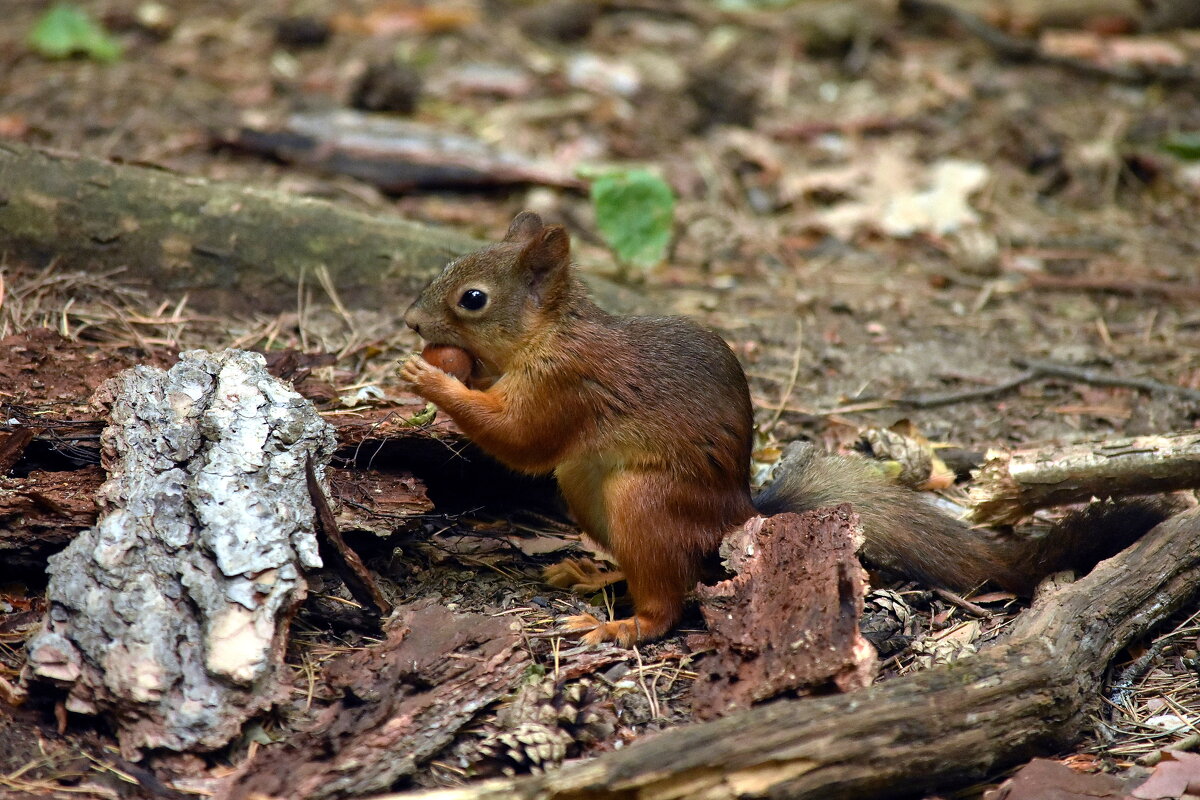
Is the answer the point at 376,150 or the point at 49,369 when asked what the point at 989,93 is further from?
the point at 49,369

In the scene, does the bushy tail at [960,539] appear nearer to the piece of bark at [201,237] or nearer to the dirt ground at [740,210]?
the dirt ground at [740,210]

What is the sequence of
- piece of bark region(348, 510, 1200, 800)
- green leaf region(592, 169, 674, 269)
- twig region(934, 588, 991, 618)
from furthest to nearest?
1. green leaf region(592, 169, 674, 269)
2. twig region(934, 588, 991, 618)
3. piece of bark region(348, 510, 1200, 800)

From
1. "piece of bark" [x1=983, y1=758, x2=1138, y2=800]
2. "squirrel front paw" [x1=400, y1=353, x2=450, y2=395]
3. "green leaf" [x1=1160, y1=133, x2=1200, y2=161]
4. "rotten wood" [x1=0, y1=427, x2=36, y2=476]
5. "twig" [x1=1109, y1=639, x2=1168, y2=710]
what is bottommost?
"twig" [x1=1109, y1=639, x2=1168, y2=710]

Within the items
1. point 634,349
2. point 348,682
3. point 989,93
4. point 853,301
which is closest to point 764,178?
point 853,301

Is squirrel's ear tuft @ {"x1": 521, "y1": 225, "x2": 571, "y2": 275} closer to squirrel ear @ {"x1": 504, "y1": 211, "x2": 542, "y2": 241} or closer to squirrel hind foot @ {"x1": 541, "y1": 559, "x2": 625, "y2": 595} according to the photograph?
squirrel ear @ {"x1": 504, "y1": 211, "x2": 542, "y2": 241}

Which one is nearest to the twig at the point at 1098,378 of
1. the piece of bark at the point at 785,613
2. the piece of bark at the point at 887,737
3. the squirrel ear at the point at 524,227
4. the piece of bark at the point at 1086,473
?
the piece of bark at the point at 1086,473

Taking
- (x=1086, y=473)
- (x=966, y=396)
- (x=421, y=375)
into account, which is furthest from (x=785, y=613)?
(x=966, y=396)

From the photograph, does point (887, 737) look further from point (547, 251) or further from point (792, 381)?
point (792, 381)

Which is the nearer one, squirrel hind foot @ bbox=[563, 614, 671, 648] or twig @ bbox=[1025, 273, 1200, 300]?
squirrel hind foot @ bbox=[563, 614, 671, 648]

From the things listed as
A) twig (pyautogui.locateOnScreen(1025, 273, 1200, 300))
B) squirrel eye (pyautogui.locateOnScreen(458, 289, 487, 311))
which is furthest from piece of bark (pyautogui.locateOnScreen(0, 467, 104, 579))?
twig (pyautogui.locateOnScreen(1025, 273, 1200, 300))

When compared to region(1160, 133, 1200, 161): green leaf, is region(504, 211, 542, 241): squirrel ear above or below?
below
